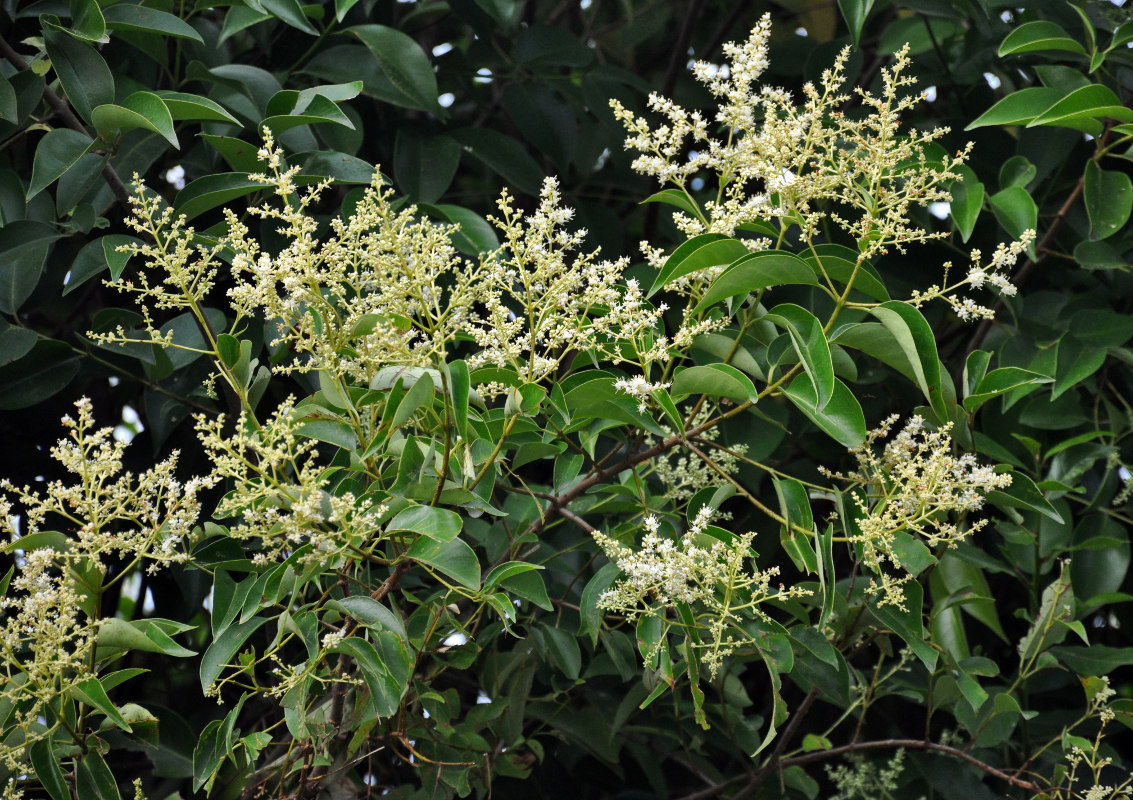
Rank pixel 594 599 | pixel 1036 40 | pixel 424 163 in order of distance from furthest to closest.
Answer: pixel 424 163
pixel 1036 40
pixel 594 599

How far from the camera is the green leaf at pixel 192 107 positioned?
43.4 inches

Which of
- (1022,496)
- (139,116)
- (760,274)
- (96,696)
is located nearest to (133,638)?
(96,696)

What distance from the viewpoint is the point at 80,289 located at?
170 centimetres

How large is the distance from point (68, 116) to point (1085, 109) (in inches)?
45.3

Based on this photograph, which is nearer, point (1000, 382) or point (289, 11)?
point (1000, 382)

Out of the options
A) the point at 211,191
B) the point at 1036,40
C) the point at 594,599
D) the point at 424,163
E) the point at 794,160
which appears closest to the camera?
the point at 794,160

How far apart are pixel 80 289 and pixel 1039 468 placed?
150cm

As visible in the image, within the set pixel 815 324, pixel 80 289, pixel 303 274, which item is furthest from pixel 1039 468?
pixel 80 289

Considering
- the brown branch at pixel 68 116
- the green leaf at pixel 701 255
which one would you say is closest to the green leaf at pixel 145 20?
the brown branch at pixel 68 116

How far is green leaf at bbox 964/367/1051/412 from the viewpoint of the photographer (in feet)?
3.13

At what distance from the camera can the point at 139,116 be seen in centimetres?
107

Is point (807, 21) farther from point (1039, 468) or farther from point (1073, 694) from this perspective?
point (1073, 694)

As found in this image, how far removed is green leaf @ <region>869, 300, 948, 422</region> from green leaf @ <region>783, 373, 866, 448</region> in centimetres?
6

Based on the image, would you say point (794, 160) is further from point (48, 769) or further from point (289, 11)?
point (48, 769)
